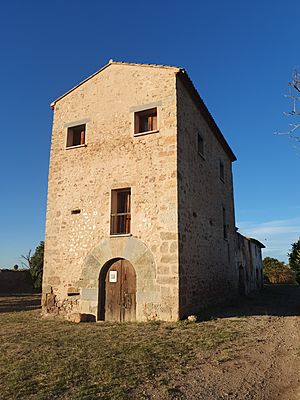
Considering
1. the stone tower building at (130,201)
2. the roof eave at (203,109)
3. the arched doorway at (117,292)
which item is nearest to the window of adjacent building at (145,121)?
the stone tower building at (130,201)

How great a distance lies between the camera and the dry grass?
368cm

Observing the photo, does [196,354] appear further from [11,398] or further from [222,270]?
[222,270]

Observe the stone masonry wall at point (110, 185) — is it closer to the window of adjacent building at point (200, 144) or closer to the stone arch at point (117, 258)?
the stone arch at point (117, 258)

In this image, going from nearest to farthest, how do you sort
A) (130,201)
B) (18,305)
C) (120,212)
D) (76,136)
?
(130,201)
(120,212)
(76,136)
(18,305)

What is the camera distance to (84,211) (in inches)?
384

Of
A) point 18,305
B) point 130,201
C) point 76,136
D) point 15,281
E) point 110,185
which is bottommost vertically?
point 18,305

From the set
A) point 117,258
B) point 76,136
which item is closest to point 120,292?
point 117,258

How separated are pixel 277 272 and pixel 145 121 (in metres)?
26.4

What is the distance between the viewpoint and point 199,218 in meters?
10.2

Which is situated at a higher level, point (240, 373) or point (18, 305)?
point (240, 373)

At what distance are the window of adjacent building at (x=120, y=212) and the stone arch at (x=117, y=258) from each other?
A: 1.44 ft

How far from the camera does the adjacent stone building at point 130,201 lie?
845 cm

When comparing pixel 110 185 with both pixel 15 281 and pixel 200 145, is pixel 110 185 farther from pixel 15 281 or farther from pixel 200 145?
pixel 15 281

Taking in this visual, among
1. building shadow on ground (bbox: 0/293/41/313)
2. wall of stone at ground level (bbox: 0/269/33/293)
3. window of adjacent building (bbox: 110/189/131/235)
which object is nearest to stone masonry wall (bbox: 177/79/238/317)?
window of adjacent building (bbox: 110/189/131/235)
